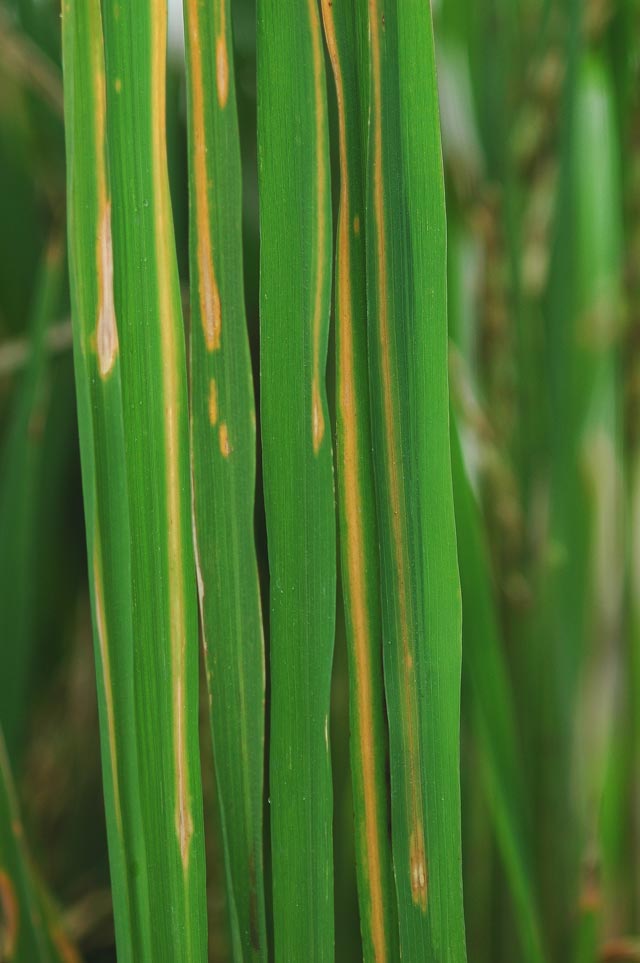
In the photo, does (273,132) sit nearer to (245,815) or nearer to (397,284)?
(397,284)

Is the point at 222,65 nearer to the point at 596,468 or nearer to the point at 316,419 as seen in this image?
the point at 316,419

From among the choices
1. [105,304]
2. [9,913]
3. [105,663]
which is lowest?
[9,913]

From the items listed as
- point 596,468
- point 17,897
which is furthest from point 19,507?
point 596,468

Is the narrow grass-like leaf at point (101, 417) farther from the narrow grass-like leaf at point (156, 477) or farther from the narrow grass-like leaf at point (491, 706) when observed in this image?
the narrow grass-like leaf at point (491, 706)

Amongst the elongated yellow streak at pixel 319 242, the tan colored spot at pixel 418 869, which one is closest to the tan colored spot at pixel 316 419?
the elongated yellow streak at pixel 319 242

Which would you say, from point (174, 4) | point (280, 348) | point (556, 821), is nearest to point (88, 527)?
point (280, 348)

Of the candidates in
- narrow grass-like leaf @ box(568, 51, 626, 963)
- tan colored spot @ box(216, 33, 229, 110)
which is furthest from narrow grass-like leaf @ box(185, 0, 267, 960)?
narrow grass-like leaf @ box(568, 51, 626, 963)

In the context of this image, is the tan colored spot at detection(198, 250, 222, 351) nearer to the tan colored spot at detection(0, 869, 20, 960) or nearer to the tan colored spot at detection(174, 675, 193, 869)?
the tan colored spot at detection(174, 675, 193, 869)
